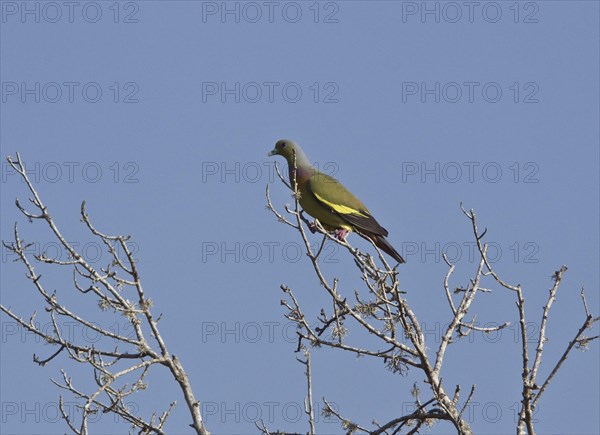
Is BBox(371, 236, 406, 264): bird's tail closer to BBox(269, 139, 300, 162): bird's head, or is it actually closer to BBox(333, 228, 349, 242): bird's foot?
BBox(333, 228, 349, 242): bird's foot

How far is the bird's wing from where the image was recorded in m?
9.66

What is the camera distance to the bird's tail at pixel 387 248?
9266 millimetres

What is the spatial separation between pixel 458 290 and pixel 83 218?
2.51 metres

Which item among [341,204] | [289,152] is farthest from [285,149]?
[341,204]

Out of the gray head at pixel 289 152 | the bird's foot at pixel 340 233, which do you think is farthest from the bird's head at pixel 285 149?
the bird's foot at pixel 340 233

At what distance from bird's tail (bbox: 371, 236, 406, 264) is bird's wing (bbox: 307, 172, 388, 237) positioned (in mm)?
65

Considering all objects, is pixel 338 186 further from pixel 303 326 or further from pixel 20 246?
pixel 20 246

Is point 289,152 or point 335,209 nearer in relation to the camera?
point 335,209

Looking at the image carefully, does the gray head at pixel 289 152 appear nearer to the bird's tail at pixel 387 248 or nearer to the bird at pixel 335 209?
the bird at pixel 335 209

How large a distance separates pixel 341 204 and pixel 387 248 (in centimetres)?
68

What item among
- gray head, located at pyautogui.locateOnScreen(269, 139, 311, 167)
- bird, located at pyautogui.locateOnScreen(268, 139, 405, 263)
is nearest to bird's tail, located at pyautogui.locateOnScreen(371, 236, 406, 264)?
bird, located at pyautogui.locateOnScreen(268, 139, 405, 263)

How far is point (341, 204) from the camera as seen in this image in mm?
9742

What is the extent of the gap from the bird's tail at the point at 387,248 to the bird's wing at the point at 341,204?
0.21 ft

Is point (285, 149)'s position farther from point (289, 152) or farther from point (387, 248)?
point (387, 248)
